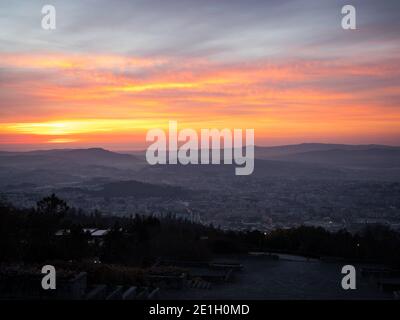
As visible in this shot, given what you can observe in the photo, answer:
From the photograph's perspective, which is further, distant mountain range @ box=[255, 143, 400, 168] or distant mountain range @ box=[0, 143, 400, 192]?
distant mountain range @ box=[255, 143, 400, 168]

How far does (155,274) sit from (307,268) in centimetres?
466

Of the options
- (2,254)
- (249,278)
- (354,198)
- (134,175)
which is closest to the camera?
(2,254)

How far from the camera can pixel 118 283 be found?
884cm

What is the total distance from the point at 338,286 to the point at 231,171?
1465 inches

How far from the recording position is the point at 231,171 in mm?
47219

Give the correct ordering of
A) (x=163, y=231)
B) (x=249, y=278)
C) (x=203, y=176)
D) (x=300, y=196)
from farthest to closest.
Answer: (x=203, y=176) → (x=300, y=196) → (x=163, y=231) → (x=249, y=278)

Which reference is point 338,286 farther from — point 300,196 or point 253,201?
point 300,196

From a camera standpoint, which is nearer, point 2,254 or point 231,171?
point 2,254

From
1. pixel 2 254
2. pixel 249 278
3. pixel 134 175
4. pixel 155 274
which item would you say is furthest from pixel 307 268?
pixel 134 175

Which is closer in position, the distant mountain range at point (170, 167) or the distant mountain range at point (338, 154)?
the distant mountain range at point (170, 167)

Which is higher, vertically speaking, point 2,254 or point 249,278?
point 2,254

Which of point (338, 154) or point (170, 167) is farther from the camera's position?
point (338, 154)

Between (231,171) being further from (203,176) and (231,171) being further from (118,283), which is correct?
(118,283)

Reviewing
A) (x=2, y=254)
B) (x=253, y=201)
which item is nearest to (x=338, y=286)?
(x=2, y=254)
